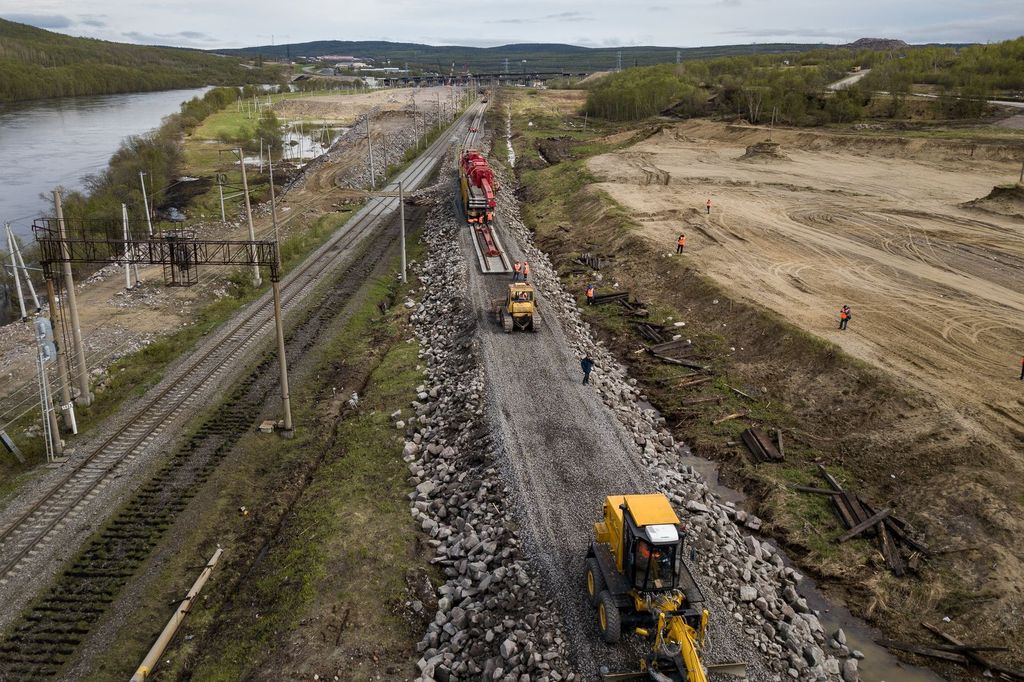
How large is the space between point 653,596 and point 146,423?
2162 centimetres

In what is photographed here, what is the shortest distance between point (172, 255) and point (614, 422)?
18.0 meters

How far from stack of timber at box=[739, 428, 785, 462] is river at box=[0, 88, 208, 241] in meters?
55.8

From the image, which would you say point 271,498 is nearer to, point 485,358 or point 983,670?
point 485,358

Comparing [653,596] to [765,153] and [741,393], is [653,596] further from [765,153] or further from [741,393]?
[765,153]

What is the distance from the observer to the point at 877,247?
4534 cm

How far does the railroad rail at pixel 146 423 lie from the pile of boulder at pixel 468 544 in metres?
9.55

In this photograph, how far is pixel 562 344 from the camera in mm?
32062

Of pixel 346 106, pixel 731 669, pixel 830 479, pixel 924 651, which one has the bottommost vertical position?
pixel 924 651

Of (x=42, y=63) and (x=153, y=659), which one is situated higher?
(x=42, y=63)

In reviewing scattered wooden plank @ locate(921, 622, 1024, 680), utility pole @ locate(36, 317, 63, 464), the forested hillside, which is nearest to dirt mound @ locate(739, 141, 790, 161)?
the forested hillside

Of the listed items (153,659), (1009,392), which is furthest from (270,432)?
(1009,392)

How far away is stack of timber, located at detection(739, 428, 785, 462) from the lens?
979 inches

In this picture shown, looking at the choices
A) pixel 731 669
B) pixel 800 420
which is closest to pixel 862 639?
pixel 731 669

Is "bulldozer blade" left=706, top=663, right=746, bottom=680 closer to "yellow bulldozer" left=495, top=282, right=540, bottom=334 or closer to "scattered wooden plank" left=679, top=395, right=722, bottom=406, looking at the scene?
"scattered wooden plank" left=679, top=395, right=722, bottom=406
